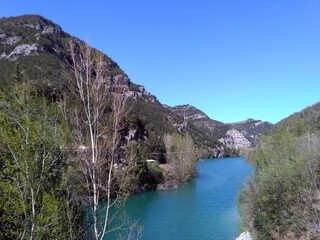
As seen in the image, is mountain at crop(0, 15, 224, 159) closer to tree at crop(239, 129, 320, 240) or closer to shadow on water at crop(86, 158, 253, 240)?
shadow on water at crop(86, 158, 253, 240)

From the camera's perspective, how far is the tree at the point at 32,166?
755 cm

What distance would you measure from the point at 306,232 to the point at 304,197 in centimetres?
201

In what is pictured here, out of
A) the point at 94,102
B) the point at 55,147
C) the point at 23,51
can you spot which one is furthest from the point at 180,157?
the point at 94,102

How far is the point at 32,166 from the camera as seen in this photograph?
7.79 metres

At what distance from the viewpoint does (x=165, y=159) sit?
236 feet

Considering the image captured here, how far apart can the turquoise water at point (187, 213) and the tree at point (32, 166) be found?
17967 millimetres

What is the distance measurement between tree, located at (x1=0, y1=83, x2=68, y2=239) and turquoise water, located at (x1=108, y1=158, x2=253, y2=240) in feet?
58.9

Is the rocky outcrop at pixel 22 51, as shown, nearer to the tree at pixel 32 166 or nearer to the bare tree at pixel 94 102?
the tree at pixel 32 166

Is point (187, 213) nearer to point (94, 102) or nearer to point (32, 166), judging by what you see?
point (32, 166)

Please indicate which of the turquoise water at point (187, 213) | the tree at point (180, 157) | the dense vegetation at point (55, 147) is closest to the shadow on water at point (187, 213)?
the turquoise water at point (187, 213)

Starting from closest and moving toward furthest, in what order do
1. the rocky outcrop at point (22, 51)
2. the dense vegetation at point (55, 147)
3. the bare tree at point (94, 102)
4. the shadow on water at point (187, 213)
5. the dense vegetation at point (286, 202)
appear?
the bare tree at point (94, 102), the dense vegetation at point (55, 147), the dense vegetation at point (286, 202), the shadow on water at point (187, 213), the rocky outcrop at point (22, 51)

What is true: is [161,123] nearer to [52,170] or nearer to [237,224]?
[237,224]

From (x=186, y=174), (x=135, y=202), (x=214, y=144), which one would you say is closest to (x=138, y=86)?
(x=214, y=144)

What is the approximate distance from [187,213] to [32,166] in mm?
28459
